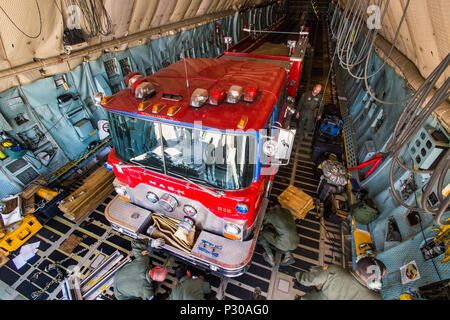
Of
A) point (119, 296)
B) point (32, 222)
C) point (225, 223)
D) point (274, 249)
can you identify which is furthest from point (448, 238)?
point (32, 222)

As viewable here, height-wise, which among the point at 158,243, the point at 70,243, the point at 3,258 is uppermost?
the point at 158,243

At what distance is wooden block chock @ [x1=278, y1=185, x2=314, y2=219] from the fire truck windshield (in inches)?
83.5

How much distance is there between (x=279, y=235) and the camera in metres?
3.75

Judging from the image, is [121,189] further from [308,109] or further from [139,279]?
[308,109]

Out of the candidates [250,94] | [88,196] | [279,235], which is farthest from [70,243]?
[250,94]

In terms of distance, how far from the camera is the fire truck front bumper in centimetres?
309

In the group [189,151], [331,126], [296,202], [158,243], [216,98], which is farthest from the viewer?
[331,126]

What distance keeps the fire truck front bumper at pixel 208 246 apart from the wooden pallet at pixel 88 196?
1.49 meters

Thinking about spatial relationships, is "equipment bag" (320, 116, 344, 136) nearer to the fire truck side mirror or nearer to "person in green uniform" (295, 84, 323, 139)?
"person in green uniform" (295, 84, 323, 139)

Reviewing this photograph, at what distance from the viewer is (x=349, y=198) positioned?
16.2ft

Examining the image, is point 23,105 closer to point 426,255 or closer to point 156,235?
point 156,235

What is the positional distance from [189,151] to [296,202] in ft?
9.26

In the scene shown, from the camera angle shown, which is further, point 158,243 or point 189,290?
point 158,243

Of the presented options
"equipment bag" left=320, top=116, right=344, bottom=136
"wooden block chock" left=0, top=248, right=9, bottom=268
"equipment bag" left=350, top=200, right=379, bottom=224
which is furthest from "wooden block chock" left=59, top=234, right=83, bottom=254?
"equipment bag" left=320, top=116, right=344, bottom=136
